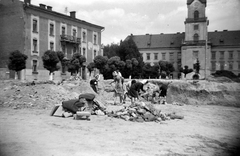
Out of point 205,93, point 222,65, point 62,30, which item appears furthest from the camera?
point 222,65

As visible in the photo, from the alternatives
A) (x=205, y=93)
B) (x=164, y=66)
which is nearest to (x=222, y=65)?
(x=164, y=66)

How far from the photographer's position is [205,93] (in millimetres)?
13695

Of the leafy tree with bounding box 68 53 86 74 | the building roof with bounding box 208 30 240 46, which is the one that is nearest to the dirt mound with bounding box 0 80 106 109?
the leafy tree with bounding box 68 53 86 74

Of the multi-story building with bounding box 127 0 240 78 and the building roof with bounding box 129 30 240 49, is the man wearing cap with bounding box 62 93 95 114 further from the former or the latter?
the building roof with bounding box 129 30 240 49

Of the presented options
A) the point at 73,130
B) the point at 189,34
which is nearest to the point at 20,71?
the point at 73,130

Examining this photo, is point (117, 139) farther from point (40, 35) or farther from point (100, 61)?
point (100, 61)

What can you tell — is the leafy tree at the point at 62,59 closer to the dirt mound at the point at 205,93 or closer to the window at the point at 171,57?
the dirt mound at the point at 205,93

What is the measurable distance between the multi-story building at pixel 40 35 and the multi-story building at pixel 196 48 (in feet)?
72.3

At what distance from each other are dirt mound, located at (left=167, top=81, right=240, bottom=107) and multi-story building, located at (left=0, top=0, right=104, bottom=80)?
1249 centimetres

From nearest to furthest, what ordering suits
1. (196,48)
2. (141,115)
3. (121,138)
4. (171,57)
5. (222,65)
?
(121,138) < (141,115) < (222,65) < (196,48) < (171,57)

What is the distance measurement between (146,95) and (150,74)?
33657 millimetres

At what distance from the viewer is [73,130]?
22.0 ft

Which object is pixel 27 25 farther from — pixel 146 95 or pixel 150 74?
pixel 150 74

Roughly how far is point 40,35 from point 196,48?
1597 inches
